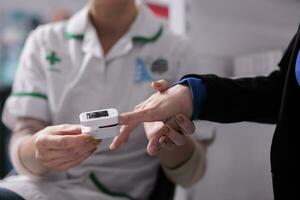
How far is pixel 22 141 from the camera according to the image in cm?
62

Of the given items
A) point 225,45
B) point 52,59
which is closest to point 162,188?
point 52,59

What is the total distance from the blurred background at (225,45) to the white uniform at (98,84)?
4.3 inches

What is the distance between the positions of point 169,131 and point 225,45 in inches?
24.8

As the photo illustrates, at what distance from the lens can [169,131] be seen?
0.48 m

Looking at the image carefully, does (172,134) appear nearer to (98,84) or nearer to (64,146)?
(64,146)

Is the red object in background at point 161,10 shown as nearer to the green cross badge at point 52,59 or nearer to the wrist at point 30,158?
the green cross badge at point 52,59

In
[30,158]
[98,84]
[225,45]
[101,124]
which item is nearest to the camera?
[101,124]

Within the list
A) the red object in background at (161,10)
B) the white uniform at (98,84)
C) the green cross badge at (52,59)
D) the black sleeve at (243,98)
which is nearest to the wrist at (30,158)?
the white uniform at (98,84)

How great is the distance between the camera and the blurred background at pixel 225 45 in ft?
2.09

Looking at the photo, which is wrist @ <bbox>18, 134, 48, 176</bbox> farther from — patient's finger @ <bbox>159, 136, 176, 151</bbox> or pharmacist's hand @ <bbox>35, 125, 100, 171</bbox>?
patient's finger @ <bbox>159, 136, 176, 151</bbox>

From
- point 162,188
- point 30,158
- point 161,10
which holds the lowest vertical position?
point 162,188

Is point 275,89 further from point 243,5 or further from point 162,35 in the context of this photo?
point 243,5

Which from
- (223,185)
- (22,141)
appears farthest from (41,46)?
(223,185)

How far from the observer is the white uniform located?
0.67m
